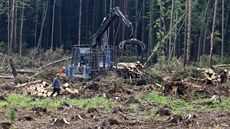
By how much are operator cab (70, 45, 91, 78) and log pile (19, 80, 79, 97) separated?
139 inches

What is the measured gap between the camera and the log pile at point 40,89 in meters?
23.2

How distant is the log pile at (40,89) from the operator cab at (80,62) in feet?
11.6

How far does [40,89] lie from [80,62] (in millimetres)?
5112

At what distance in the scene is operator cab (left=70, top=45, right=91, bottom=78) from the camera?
90.2 feet

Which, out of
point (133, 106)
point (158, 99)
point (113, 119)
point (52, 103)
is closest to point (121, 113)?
point (133, 106)

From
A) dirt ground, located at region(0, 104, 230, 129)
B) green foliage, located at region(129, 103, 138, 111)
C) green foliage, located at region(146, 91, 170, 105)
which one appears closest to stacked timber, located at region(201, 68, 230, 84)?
green foliage, located at region(146, 91, 170, 105)

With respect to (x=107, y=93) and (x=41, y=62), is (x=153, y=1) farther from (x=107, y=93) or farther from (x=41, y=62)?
(x=107, y=93)

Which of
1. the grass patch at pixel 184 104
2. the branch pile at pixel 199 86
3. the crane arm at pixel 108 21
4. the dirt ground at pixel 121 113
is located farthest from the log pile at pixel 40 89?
the crane arm at pixel 108 21

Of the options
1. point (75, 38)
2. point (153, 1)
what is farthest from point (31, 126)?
point (75, 38)

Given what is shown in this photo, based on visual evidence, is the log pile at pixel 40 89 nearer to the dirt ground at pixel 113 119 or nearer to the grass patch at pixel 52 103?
the grass patch at pixel 52 103

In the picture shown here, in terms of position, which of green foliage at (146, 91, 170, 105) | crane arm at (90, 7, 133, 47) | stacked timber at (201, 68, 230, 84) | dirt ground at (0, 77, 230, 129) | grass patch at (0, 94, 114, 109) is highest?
crane arm at (90, 7, 133, 47)

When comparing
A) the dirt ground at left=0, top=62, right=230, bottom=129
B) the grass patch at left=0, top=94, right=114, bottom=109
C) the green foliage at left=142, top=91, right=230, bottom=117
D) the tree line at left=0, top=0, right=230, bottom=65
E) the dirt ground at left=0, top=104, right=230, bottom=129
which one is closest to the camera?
the dirt ground at left=0, top=104, right=230, bottom=129

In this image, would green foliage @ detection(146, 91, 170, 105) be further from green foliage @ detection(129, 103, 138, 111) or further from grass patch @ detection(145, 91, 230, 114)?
green foliage @ detection(129, 103, 138, 111)

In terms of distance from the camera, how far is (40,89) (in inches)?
927
